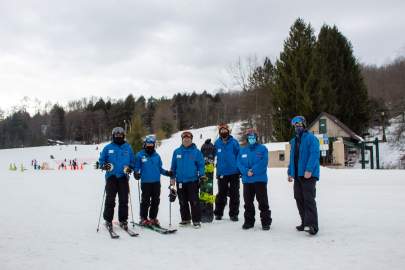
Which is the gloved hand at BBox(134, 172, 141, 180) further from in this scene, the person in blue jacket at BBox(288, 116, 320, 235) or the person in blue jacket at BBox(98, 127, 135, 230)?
the person in blue jacket at BBox(288, 116, 320, 235)

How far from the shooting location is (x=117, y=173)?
7230 millimetres

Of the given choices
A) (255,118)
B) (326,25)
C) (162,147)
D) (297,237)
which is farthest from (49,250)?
(162,147)

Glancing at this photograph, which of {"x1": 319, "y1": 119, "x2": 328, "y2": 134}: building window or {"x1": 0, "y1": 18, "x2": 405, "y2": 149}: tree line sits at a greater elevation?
{"x1": 0, "y1": 18, "x2": 405, "y2": 149}: tree line

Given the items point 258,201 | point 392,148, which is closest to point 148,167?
point 258,201

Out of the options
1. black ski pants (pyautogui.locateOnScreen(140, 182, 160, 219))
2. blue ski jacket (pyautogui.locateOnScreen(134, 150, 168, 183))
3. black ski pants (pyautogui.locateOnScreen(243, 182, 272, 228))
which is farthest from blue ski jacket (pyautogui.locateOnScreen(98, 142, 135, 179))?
black ski pants (pyautogui.locateOnScreen(243, 182, 272, 228))

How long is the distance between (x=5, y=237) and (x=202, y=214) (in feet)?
11.5

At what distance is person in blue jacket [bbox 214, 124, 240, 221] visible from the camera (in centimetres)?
799

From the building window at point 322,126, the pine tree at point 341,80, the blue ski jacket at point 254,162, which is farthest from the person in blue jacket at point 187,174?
the pine tree at point 341,80

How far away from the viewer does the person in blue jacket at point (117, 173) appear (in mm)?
7133

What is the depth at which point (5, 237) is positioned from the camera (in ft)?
21.1

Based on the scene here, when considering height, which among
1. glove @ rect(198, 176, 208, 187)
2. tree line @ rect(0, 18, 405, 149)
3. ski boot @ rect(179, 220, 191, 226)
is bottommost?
ski boot @ rect(179, 220, 191, 226)

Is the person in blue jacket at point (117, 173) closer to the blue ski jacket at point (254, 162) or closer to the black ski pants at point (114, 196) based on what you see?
the black ski pants at point (114, 196)

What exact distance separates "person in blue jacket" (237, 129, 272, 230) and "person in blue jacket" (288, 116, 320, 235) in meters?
0.56

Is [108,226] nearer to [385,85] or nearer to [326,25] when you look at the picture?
[326,25]
